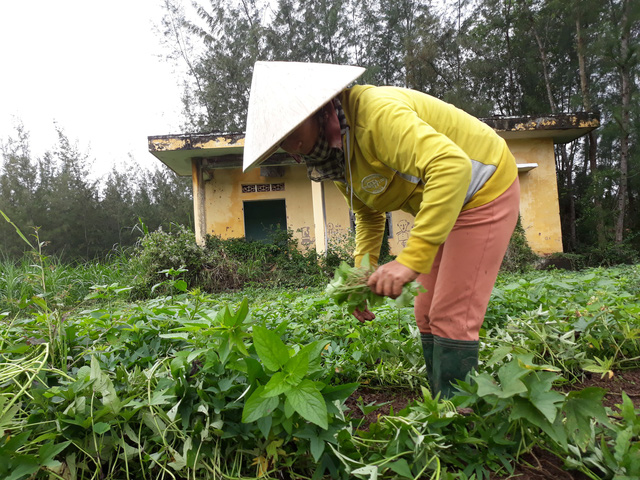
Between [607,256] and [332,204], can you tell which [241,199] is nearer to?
[332,204]

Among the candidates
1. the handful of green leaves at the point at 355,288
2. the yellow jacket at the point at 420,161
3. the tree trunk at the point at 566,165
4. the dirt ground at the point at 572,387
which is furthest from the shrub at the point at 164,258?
the tree trunk at the point at 566,165

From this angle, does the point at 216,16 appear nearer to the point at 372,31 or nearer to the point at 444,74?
the point at 372,31

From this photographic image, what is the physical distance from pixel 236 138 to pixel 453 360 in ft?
28.5

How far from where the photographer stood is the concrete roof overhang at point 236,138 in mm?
9289

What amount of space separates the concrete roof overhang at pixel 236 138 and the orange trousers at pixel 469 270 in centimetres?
807

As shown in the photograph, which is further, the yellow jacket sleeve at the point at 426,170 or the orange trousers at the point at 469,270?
the orange trousers at the point at 469,270

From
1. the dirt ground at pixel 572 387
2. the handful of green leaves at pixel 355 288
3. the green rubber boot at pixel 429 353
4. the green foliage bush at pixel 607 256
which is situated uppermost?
the handful of green leaves at pixel 355 288

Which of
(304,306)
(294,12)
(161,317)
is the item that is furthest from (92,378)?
(294,12)

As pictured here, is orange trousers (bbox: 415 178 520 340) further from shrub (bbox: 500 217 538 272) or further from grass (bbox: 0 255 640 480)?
shrub (bbox: 500 217 538 272)

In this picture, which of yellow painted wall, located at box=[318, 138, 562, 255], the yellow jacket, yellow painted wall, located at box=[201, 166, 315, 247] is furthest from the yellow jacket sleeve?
yellow painted wall, located at box=[201, 166, 315, 247]

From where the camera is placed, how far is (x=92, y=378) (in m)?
1.20

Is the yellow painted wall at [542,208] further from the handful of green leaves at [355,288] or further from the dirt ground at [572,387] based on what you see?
the handful of green leaves at [355,288]

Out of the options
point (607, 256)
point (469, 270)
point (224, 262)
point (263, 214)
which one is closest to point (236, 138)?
point (224, 262)

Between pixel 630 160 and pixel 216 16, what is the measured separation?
19.2m
